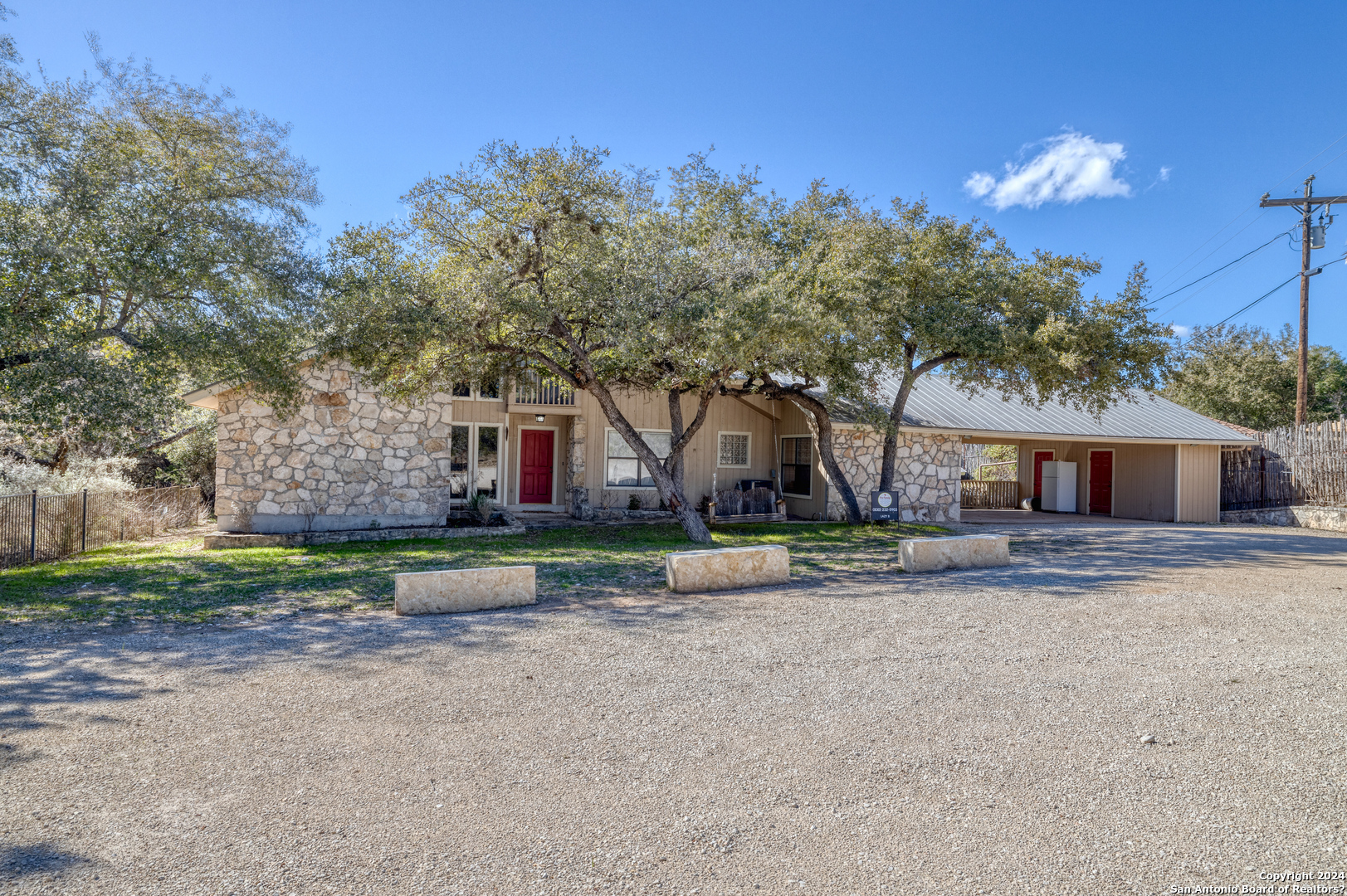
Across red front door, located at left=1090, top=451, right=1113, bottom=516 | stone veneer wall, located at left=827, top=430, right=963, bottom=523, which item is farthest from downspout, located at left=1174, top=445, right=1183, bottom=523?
stone veneer wall, located at left=827, top=430, right=963, bottom=523

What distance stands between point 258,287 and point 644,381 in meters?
6.74

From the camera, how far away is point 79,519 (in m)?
11.4

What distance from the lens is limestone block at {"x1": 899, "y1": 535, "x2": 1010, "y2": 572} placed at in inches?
384

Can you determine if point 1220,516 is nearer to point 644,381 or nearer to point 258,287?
point 644,381

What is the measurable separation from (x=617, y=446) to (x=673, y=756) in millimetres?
13228

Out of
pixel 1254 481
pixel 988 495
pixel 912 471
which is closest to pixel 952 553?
pixel 912 471

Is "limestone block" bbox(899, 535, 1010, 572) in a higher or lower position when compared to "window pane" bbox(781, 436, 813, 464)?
lower

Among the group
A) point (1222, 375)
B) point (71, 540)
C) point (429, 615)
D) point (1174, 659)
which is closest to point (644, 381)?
point (429, 615)

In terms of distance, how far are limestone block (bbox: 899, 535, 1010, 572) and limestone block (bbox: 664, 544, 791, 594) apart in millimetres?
1801

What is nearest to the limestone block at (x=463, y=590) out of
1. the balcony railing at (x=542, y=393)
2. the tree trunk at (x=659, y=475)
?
the tree trunk at (x=659, y=475)

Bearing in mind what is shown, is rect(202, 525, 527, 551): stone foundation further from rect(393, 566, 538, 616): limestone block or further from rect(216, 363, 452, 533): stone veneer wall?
rect(393, 566, 538, 616): limestone block

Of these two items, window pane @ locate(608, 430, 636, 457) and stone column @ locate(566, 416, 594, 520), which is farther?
window pane @ locate(608, 430, 636, 457)

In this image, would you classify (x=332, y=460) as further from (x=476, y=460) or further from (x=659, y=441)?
(x=659, y=441)

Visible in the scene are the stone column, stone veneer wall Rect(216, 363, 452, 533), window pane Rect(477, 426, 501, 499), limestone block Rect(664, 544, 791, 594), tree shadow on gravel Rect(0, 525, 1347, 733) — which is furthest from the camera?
window pane Rect(477, 426, 501, 499)
